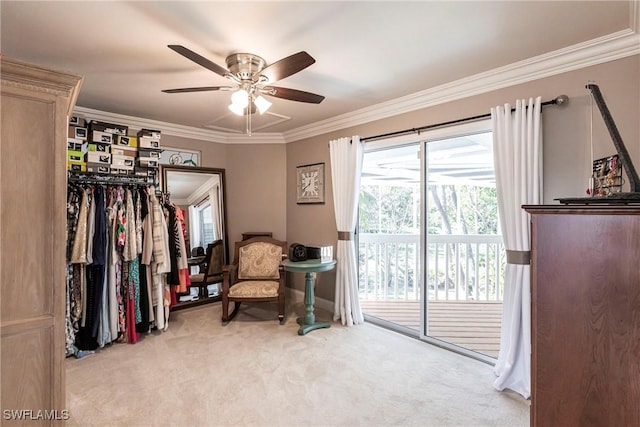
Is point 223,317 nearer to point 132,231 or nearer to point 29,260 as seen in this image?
point 132,231

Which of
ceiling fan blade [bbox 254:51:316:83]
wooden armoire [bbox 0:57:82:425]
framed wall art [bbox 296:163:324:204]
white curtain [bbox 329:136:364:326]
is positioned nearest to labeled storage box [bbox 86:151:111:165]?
wooden armoire [bbox 0:57:82:425]

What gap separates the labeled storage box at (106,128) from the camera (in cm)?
296

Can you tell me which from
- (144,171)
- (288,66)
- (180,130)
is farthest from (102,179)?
(288,66)

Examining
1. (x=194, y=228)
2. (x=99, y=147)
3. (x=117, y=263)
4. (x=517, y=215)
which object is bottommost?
(x=117, y=263)

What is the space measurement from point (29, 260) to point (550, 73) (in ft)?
10.6

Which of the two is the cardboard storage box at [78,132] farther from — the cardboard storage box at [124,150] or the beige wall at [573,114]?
the beige wall at [573,114]

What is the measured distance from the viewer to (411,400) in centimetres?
205

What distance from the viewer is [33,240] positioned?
1250 millimetres

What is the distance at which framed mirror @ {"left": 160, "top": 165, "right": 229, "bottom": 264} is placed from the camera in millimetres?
3838

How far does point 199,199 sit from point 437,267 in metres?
3.44

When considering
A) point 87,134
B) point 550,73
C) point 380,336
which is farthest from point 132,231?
point 550,73

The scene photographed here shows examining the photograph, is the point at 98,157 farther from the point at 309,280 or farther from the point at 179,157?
the point at 309,280

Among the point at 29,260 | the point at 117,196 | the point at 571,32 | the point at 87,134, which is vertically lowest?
the point at 29,260

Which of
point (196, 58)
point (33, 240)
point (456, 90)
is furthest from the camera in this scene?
point (456, 90)
